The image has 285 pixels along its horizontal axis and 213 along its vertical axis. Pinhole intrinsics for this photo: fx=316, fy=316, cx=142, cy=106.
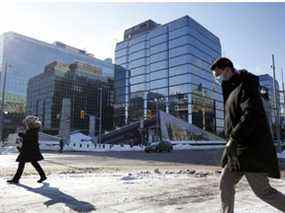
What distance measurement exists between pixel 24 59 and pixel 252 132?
352 feet

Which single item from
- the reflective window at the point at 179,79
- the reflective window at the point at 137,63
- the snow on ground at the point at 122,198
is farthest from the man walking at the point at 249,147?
the reflective window at the point at 137,63

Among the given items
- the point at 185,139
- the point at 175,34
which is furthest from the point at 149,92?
the point at 185,139

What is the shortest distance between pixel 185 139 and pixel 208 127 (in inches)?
1006

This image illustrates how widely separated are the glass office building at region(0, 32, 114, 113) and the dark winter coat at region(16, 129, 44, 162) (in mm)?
90302

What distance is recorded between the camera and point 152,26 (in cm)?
8719

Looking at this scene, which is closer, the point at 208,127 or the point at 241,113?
the point at 241,113

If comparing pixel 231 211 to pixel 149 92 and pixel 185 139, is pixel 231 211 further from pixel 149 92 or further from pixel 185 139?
pixel 149 92

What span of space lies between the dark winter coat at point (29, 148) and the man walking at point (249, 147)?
17.4ft

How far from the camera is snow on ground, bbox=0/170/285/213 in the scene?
14.5 ft

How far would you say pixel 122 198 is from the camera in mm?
5141

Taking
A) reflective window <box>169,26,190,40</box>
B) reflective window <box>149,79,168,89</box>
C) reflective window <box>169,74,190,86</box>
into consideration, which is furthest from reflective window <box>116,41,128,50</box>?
reflective window <box>169,74,190,86</box>

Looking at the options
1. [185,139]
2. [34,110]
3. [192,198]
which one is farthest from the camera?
[34,110]

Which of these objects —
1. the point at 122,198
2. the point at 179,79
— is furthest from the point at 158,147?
the point at 179,79

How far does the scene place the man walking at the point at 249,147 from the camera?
2951 millimetres
